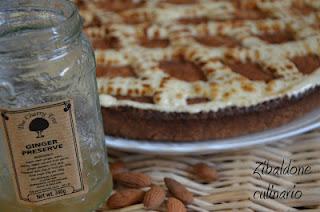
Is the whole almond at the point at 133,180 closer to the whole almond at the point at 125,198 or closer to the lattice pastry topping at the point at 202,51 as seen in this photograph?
the whole almond at the point at 125,198

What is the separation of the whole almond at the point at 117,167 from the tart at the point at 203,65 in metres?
0.06

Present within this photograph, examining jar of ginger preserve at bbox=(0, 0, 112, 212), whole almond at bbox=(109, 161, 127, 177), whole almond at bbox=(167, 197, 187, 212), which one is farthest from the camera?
whole almond at bbox=(109, 161, 127, 177)

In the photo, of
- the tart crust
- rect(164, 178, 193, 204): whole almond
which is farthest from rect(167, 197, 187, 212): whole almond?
the tart crust

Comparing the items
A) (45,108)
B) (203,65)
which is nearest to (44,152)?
(45,108)

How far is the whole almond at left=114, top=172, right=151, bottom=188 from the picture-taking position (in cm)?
96

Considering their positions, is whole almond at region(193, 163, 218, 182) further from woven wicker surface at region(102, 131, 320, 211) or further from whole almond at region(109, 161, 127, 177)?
whole almond at region(109, 161, 127, 177)

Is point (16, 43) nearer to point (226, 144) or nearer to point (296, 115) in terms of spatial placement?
point (226, 144)

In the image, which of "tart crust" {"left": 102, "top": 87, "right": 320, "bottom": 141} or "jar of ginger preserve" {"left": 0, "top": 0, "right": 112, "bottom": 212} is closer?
"jar of ginger preserve" {"left": 0, "top": 0, "right": 112, "bottom": 212}

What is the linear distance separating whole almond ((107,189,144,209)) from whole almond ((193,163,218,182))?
11 cm

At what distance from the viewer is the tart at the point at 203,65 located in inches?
38.3

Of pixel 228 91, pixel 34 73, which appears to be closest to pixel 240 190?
pixel 228 91

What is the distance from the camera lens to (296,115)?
40.6 inches

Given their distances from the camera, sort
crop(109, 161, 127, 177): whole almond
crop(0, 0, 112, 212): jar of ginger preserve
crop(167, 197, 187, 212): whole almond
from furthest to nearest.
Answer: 1. crop(109, 161, 127, 177): whole almond
2. crop(167, 197, 187, 212): whole almond
3. crop(0, 0, 112, 212): jar of ginger preserve

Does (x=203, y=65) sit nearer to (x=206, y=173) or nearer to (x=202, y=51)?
(x=202, y=51)
